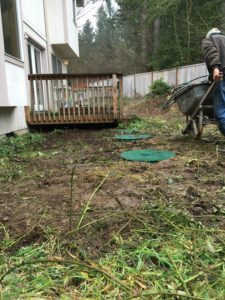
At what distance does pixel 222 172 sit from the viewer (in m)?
3.69

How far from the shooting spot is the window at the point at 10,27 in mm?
6559

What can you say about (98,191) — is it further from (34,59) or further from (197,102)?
(34,59)

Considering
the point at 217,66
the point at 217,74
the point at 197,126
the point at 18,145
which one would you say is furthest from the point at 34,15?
the point at 217,74

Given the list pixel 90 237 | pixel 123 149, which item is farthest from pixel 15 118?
pixel 90 237

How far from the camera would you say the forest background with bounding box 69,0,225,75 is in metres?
17.1

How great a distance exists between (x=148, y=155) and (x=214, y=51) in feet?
5.85

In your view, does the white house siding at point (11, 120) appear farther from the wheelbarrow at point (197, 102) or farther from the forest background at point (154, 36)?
the forest background at point (154, 36)

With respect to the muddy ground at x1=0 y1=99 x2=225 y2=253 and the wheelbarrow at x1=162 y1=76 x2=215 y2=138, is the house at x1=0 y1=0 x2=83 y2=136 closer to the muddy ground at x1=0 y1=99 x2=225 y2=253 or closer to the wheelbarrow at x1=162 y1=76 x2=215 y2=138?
the muddy ground at x1=0 y1=99 x2=225 y2=253

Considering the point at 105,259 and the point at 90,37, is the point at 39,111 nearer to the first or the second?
the point at 105,259

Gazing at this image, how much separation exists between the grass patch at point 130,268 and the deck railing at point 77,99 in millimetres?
6664

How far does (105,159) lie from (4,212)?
2.18 metres

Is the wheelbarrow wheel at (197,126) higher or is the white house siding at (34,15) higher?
the white house siding at (34,15)

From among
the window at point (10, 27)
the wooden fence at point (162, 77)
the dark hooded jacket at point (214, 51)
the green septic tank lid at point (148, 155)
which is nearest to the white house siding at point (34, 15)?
the window at point (10, 27)

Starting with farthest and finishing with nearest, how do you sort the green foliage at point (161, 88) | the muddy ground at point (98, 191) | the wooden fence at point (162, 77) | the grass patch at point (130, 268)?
the green foliage at point (161, 88) < the wooden fence at point (162, 77) < the muddy ground at point (98, 191) < the grass patch at point (130, 268)
